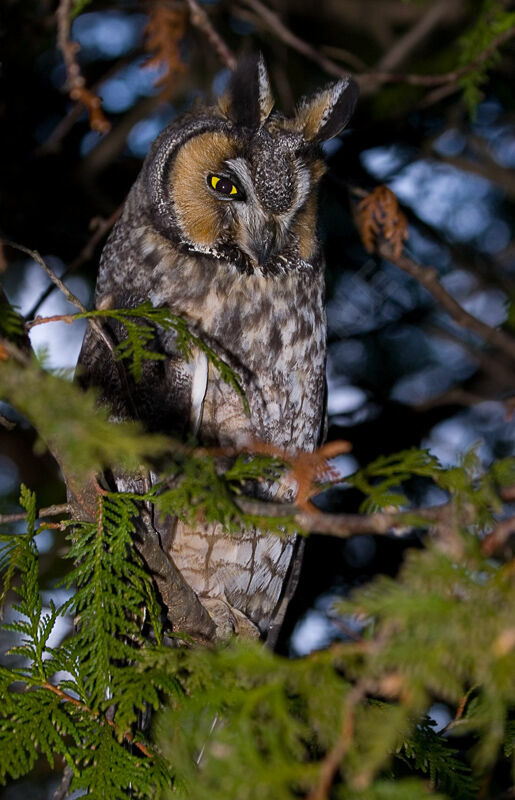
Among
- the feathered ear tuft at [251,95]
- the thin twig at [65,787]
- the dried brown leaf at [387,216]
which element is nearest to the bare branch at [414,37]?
the dried brown leaf at [387,216]

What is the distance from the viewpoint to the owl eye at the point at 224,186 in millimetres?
1755

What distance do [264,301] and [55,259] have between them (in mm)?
1435

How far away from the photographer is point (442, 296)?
2.32 meters

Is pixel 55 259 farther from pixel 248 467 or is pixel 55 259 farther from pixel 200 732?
pixel 200 732

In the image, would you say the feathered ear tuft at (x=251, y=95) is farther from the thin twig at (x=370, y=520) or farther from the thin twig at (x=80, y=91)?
the thin twig at (x=370, y=520)

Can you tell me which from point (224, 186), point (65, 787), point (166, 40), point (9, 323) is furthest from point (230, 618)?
point (166, 40)

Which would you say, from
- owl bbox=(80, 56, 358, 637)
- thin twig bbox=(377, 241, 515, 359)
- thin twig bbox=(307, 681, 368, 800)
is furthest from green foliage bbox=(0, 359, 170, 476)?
thin twig bbox=(377, 241, 515, 359)

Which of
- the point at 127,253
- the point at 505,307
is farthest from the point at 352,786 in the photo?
the point at 505,307

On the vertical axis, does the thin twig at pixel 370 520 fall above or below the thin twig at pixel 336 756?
above

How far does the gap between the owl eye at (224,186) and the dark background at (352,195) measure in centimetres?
105

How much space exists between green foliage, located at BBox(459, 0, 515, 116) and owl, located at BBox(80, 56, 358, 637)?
46cm

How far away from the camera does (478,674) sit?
25.5 inches

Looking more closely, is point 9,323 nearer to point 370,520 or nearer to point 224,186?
point 370,520

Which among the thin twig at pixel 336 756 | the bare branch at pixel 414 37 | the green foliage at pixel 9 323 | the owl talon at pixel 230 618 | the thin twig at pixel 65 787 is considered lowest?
the thin twig at pixel 65 787
